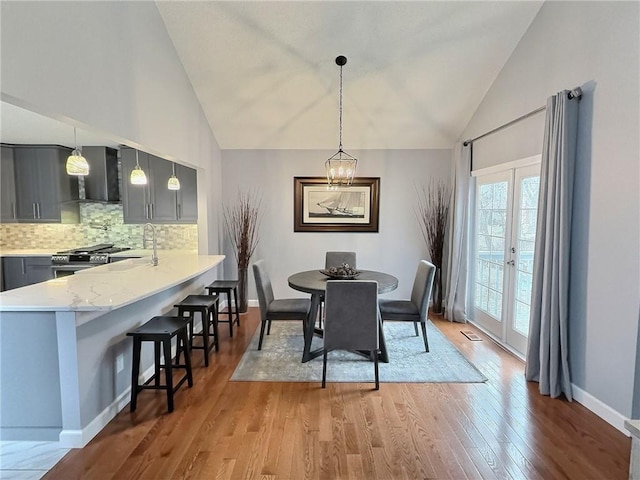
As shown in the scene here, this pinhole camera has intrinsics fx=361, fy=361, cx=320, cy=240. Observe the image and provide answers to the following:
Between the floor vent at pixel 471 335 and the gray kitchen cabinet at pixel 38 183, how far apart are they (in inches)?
221

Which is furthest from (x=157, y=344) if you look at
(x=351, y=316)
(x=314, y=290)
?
(x=351, y=316)

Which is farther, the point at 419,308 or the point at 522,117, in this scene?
the point at 419,308

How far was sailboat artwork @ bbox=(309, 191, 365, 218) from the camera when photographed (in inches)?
208

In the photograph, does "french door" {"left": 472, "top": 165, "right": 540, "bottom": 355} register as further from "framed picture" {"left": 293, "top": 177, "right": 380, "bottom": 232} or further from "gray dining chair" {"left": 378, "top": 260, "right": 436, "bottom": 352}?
"framed picture" {"left": 293, "top": 177, "right": 380, "bottom": 232}

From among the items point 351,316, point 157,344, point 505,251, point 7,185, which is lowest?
point 157,344

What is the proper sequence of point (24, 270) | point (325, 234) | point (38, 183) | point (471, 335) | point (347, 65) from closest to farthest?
point (347, 65) < point (471, 335) < point (24, 270) < point (38, 183) < point (325, 234)

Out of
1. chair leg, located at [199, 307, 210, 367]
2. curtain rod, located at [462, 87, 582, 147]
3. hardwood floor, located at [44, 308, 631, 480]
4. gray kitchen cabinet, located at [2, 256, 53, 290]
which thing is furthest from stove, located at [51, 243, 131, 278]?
curtain rod, located at [462, 87, 582, 147]

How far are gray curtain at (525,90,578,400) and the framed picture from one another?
2.57m

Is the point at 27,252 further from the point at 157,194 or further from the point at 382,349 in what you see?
the point at 382,349

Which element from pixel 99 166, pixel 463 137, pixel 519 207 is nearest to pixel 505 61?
pixel 463 137

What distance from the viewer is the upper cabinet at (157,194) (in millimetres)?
5070

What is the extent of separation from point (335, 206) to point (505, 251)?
234 centimetres

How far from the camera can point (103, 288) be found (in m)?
2.64

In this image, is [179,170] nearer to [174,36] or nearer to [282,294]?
[174,36]
